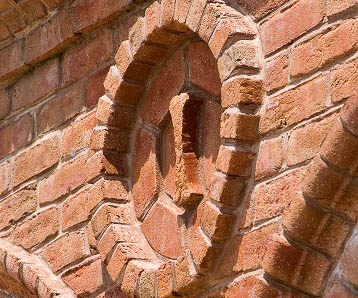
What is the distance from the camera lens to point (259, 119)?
13.5 ft

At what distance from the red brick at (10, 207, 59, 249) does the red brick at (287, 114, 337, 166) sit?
1513mm

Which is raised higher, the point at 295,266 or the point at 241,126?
the point at 241,126

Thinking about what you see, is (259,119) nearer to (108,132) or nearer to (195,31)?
(195,31)

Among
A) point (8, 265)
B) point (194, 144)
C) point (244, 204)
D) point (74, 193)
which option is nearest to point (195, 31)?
point (194, 144)

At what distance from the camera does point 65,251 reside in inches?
199

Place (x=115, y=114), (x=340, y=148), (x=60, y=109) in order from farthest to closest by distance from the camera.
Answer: (x=60, y=109)
(x=115, y=114)
(x=340, y=148)

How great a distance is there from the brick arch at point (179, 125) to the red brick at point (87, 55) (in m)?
0.23

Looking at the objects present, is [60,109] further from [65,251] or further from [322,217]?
[322,217]

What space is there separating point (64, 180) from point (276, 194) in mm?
1417

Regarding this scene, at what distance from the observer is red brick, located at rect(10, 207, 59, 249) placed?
17.0ft

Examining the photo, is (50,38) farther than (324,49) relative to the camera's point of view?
Yes

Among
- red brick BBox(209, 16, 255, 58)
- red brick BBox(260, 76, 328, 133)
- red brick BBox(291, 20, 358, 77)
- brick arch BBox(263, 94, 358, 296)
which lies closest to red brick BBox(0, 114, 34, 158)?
red brick BBox(209, 16, 255, 58)

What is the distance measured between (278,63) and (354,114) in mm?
524

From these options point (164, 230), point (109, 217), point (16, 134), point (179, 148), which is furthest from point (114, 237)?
point (16, 134)
